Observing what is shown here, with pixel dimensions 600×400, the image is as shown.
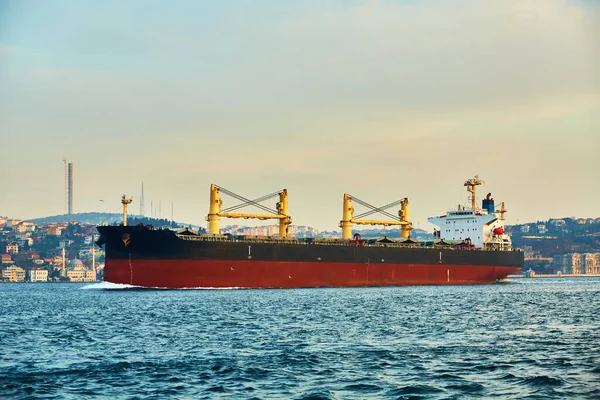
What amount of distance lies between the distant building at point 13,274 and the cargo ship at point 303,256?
12220 centimetres

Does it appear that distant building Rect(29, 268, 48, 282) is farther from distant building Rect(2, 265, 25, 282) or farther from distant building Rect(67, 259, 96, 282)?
distant building Rect(67, 259, 96, 282)

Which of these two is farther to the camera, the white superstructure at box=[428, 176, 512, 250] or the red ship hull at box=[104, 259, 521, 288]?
the white superstructure at box=[428, 176, 512, 250]

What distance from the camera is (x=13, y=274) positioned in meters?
184

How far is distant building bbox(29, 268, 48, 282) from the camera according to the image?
18225cm

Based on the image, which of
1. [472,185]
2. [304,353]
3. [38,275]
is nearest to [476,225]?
[472,185]

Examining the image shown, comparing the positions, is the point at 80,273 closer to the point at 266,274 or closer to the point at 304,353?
the point at 266,274

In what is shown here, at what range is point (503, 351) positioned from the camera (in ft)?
78.7

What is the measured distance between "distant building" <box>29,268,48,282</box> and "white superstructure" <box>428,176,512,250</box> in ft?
386

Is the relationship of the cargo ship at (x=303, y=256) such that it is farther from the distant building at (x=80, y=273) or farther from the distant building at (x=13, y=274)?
the distant building at (x=13, y=274)

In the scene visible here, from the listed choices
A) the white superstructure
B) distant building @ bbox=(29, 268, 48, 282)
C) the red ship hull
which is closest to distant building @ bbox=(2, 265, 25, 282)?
distant building @ bbox=(29, 268, 48, 282)

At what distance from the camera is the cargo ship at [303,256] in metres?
58.2

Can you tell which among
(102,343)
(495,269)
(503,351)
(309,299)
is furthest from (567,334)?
(495,269)

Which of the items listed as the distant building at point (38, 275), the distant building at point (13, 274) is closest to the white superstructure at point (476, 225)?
the distant building at point (38, 275)

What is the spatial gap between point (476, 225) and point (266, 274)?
94.5 ft
